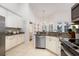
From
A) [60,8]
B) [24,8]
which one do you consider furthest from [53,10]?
[24,8]

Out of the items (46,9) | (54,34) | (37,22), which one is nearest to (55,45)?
(54,34)

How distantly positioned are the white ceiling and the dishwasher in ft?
3.73

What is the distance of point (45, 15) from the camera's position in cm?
536

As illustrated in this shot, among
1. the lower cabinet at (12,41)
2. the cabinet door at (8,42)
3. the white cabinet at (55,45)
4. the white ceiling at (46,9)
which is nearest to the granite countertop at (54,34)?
the white cabinet at (55,45)

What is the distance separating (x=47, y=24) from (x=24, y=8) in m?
1.10

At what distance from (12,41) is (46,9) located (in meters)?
1.87

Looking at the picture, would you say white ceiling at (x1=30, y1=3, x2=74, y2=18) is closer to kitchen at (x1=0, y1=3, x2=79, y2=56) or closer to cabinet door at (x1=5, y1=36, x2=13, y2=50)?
kitchen at (x1=0, y1=3, x2=79, y2=56)

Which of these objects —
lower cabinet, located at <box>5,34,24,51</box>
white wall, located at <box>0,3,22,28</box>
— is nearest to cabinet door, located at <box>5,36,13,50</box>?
lower cabinet, located at <box>5,34,24,51</box>

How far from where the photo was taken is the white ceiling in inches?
194

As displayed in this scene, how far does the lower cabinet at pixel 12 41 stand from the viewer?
4782 millimetres

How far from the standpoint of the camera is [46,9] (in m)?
5.38

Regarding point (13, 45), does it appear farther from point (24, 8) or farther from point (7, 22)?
point (24, 8)

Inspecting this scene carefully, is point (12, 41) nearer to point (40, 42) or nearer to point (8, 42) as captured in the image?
point (8, 42)

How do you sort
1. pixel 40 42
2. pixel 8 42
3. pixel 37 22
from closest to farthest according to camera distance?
1. pixel 8 42
2. pixel 37 22
3. pixel 40 42
